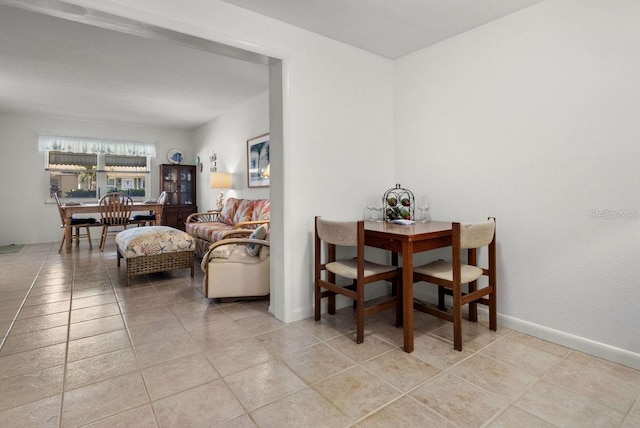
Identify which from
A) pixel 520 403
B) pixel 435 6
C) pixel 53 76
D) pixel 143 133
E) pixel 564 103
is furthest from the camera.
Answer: pixel 143 133

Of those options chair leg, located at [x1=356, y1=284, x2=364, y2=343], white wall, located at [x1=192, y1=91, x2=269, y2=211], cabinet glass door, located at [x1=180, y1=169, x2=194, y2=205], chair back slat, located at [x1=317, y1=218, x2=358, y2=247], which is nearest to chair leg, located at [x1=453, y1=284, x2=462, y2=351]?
chair leg, located at [x1=356, y1=284, x2=364, y2=343]

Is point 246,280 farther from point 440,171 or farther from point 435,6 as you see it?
point 435,6

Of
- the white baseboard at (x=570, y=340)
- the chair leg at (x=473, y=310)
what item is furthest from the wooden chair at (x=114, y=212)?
the chair leg at (x=473, y=310)

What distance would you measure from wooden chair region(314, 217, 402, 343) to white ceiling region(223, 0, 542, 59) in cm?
144

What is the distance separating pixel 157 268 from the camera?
11.9ft

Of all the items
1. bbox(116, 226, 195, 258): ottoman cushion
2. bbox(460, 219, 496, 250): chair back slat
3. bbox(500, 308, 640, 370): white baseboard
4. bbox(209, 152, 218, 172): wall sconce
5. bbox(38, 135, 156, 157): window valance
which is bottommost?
bbox(500, 308, 640, 370): white baseboard

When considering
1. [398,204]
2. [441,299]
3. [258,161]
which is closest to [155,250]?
[258,161]

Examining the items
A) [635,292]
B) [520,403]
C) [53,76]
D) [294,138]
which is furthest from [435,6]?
[53,76]

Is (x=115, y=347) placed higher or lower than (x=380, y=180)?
lower

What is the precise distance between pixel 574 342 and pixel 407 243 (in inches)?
48.9

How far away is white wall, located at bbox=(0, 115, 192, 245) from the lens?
235 inches

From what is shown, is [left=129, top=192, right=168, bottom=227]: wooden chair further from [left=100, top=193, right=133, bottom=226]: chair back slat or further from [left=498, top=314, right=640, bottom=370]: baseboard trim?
[left=498, top=314, right=640, bottom=370]: baseboard trim

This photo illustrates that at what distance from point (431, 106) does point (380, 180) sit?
2.51 feet

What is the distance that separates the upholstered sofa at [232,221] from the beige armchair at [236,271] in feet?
2.86
